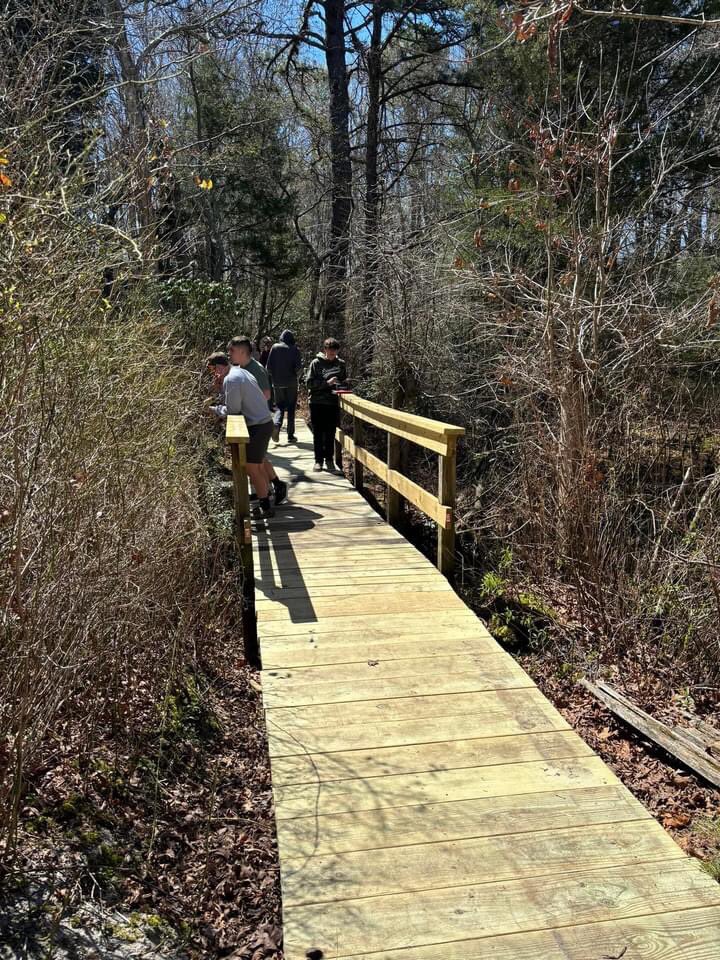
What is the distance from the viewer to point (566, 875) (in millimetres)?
2561

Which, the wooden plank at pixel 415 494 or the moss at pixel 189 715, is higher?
the wooden plank at pixel 415 494

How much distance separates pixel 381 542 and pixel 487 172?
6.52 m

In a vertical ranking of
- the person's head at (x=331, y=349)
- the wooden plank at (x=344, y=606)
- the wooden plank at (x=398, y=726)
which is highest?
the person's head at (x=331, y=349)

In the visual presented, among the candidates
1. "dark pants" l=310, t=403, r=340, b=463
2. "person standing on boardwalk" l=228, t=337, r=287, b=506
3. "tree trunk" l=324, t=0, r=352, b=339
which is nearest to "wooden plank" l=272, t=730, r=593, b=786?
"person standing on boardwalk" l=228, t=337, r=287, b=506

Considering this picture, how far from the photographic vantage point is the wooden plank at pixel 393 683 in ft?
12.7

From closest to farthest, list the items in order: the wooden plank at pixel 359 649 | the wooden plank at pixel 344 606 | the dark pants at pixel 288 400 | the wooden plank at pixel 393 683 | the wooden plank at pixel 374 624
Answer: the wooden plank at pixel 393 683 → the wooden plank at pixel 359 649 → the wooden plank at pixel 374 624 → the wooden plank at pixel 344 606 → the dark pants at pixel 288 400

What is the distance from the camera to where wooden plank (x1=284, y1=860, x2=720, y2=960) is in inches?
90.9

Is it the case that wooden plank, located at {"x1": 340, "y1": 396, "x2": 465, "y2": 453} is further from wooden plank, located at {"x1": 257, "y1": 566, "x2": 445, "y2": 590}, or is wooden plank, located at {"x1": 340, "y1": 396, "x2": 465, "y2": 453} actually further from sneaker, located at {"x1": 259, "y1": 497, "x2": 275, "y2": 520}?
sneaker, located at {"x1": 259, "y1": 497, "x2": 275, "y2": 520}

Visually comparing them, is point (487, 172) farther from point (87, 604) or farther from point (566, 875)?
point (566, 875)

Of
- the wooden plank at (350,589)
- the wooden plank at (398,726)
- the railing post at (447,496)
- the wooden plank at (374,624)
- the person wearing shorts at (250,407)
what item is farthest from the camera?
the person wearing shorts at (250,407)

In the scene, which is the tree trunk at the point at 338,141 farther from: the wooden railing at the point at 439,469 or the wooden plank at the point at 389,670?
the wooden plank at the point at 389,670

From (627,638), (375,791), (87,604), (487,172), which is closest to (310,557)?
(627,638)

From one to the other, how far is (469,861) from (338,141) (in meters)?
17.4

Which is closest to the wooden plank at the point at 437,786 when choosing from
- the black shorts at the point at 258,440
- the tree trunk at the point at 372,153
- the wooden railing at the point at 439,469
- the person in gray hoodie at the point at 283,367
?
the wooden railing at the point at 439,469
